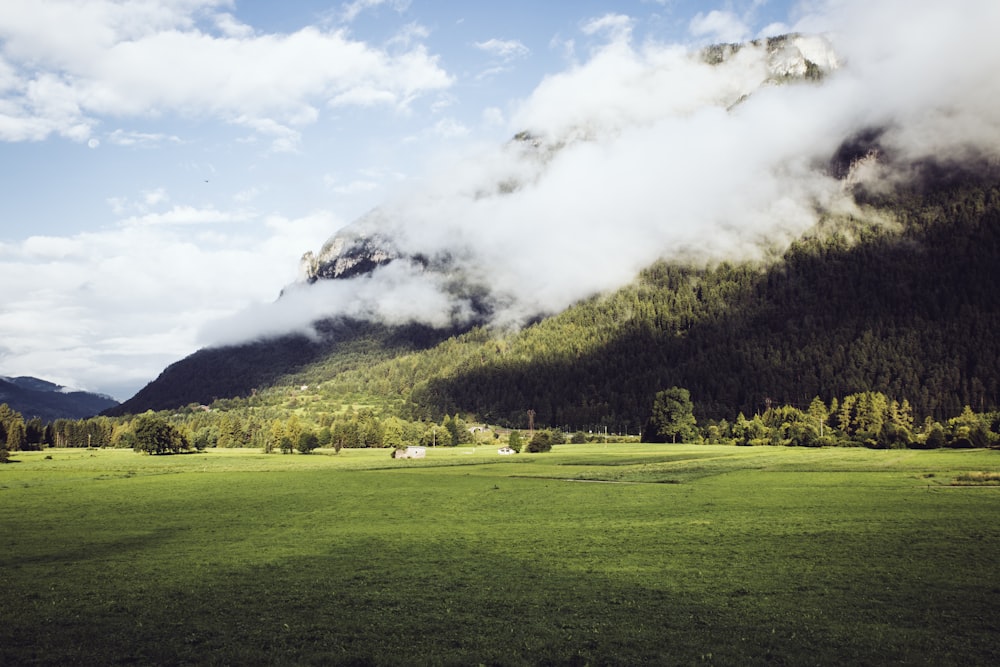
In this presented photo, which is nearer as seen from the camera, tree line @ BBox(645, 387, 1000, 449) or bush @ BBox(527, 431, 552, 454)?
tree line @ BBox(645, 387, 1000, 449)

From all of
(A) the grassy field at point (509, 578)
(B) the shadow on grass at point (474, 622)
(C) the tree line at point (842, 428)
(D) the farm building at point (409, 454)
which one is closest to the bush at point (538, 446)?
(D) the farm building at point (409, 454)

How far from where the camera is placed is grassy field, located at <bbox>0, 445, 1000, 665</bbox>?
21.3m

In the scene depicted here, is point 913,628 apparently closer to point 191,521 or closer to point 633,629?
point 633,629

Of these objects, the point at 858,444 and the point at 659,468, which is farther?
the point at 858,444

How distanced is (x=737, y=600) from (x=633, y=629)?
19.7 feet

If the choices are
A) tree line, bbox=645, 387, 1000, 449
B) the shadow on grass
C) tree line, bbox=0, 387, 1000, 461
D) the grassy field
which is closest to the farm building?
tree line, bbox=0, 387, 1000, 461

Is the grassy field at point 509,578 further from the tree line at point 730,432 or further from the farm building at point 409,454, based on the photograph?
the tree line at point 730,432

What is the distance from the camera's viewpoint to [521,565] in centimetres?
3356

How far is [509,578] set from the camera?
101ft

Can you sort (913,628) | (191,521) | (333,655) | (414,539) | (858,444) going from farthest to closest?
(858,444), (191,521), (414,539), (913,628), (333,655)

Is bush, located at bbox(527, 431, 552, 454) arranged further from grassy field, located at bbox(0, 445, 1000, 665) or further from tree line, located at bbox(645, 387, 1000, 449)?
grassy field, located at bbox(0, 445, 1000, 665)

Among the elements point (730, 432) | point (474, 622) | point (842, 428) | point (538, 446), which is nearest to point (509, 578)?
point (474, 622)

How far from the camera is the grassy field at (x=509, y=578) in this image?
839 inches

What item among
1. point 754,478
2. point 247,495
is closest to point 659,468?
point 754,478
